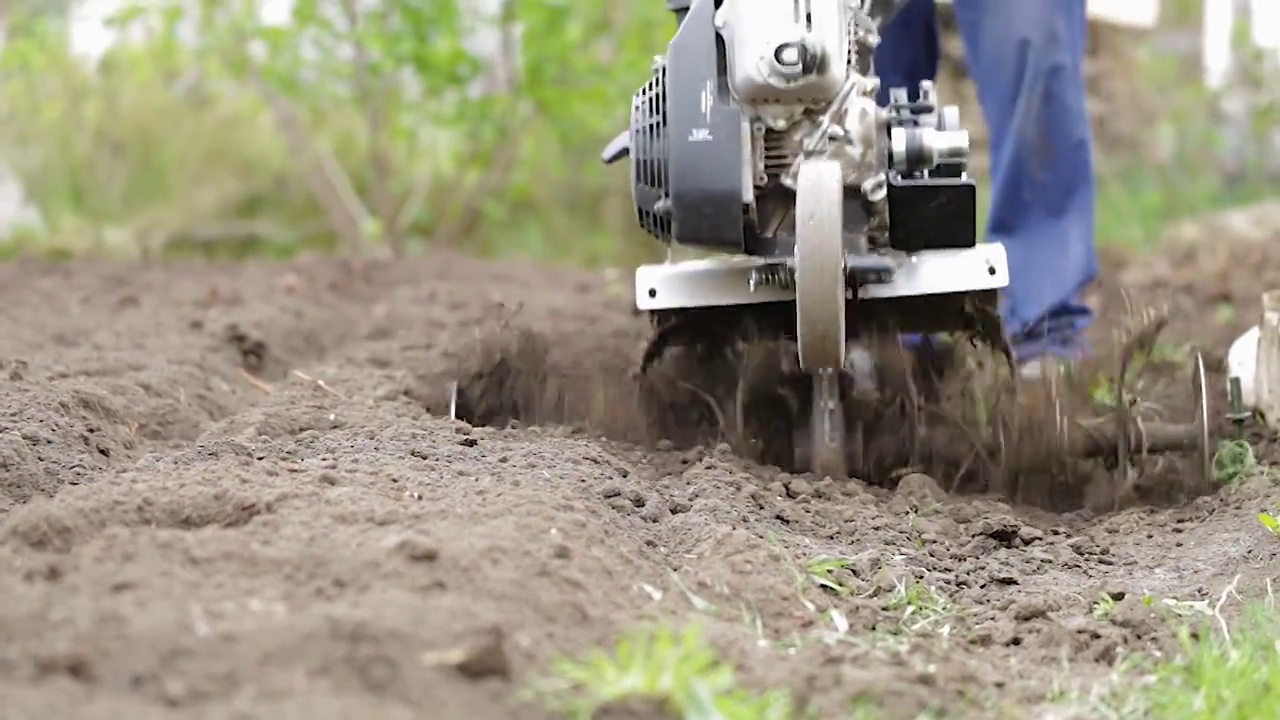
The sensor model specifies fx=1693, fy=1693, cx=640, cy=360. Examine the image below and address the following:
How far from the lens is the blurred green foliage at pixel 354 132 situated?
23.7 ft

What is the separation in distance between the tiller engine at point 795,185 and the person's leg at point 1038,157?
730mm

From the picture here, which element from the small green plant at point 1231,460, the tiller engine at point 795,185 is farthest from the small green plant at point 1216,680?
the small green plant at point 1231,460

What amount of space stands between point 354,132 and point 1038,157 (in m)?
5.47

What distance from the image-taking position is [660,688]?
5.82ft

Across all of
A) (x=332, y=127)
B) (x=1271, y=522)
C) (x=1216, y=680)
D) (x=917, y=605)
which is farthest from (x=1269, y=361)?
(x=332, y=127)

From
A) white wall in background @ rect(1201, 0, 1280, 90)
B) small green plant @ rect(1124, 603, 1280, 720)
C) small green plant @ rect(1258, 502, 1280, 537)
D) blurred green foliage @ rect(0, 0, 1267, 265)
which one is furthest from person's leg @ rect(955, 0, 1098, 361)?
white wall in background @ rect(1201, 0, 1280, 90)

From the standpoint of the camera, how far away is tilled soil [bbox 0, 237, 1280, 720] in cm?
177

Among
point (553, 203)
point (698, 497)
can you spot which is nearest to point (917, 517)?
point (698, 497)

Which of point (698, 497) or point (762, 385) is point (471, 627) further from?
point (762, 385)

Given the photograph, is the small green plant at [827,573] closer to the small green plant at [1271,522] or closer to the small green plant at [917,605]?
the small green plant at [917,605]

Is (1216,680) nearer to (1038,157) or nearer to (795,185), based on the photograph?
(795,185)

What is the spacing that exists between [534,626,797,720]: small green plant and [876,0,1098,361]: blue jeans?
7.84ft

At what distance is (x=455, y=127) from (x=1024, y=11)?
386 centimetres

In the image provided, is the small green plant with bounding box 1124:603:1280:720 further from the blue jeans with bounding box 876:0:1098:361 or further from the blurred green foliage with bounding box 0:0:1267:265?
the blurred green foliage with bounding box 0:0:1267:265
